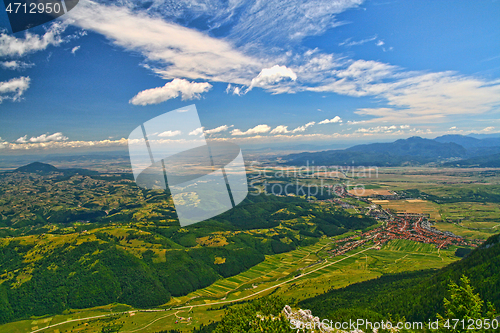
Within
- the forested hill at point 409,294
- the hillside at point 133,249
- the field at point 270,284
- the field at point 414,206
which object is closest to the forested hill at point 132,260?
the hillside at point 133,249

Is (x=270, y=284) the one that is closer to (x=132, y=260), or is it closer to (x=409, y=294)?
(x=409, y=294)

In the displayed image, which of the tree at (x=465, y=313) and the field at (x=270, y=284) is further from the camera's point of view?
the field at (x=270, y=284)

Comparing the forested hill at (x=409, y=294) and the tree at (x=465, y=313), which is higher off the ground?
the tree at (x=465, y=313)

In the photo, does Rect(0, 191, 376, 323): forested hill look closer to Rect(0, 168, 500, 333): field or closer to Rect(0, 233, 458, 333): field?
Rect(0, 168, 500, 333): field

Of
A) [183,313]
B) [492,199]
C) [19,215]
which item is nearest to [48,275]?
[183,313]

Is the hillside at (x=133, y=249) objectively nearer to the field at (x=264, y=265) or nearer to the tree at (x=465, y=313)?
the field at (x=264, y=265)

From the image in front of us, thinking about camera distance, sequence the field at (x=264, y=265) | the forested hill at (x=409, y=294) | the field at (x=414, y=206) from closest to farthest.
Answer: the forested hill at (x=409, y=294) → the field at (x=264, y=265) → the field at (x=414, y=206)

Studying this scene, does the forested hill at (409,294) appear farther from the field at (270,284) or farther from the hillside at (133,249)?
the hillside at (133,249)

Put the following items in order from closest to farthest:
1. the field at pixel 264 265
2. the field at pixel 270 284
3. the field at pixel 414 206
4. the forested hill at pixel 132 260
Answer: the field at pixel 270 284, the field at pixel 264 265, the forested hill at pixel 132 260, the field at pixel 414 206

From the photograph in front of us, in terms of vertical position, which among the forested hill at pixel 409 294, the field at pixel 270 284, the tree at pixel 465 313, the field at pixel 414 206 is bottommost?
the field at pixel 270 284

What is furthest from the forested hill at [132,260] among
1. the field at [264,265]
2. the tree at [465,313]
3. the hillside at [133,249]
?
the tree at [465,313]

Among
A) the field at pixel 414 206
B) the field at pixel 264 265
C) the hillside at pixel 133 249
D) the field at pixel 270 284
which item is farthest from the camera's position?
the field at pixel 414 206
